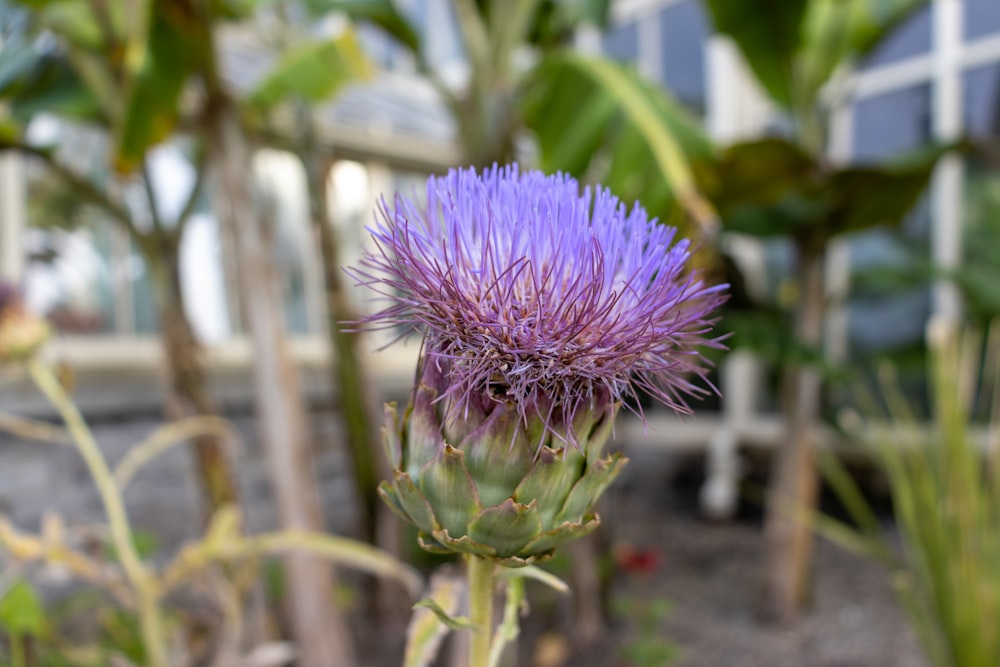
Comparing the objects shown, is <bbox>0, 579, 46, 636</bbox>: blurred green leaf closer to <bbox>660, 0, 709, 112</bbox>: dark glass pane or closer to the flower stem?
the flower stem

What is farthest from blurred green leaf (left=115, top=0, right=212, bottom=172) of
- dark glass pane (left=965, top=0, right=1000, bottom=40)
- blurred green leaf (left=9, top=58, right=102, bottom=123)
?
dark glass pane (left=965, top=0, right=1000, bottom=40)

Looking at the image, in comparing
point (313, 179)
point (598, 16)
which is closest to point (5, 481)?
point (313, 179)

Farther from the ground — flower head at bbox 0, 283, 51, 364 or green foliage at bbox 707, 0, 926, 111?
green foliage at bbox 707, 0, 926, 111

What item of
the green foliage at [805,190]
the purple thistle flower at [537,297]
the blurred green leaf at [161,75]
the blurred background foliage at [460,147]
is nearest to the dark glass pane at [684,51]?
the blurred background foliage at [460,147]

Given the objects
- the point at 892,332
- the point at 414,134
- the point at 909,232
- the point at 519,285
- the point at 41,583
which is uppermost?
the point at 414,134

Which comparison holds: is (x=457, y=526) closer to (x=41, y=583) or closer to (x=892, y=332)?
(x=41, y=583)

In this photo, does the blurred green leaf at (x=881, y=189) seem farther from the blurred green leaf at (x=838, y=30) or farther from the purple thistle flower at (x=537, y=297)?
the purple thistle flower at (x=537, y=297)
